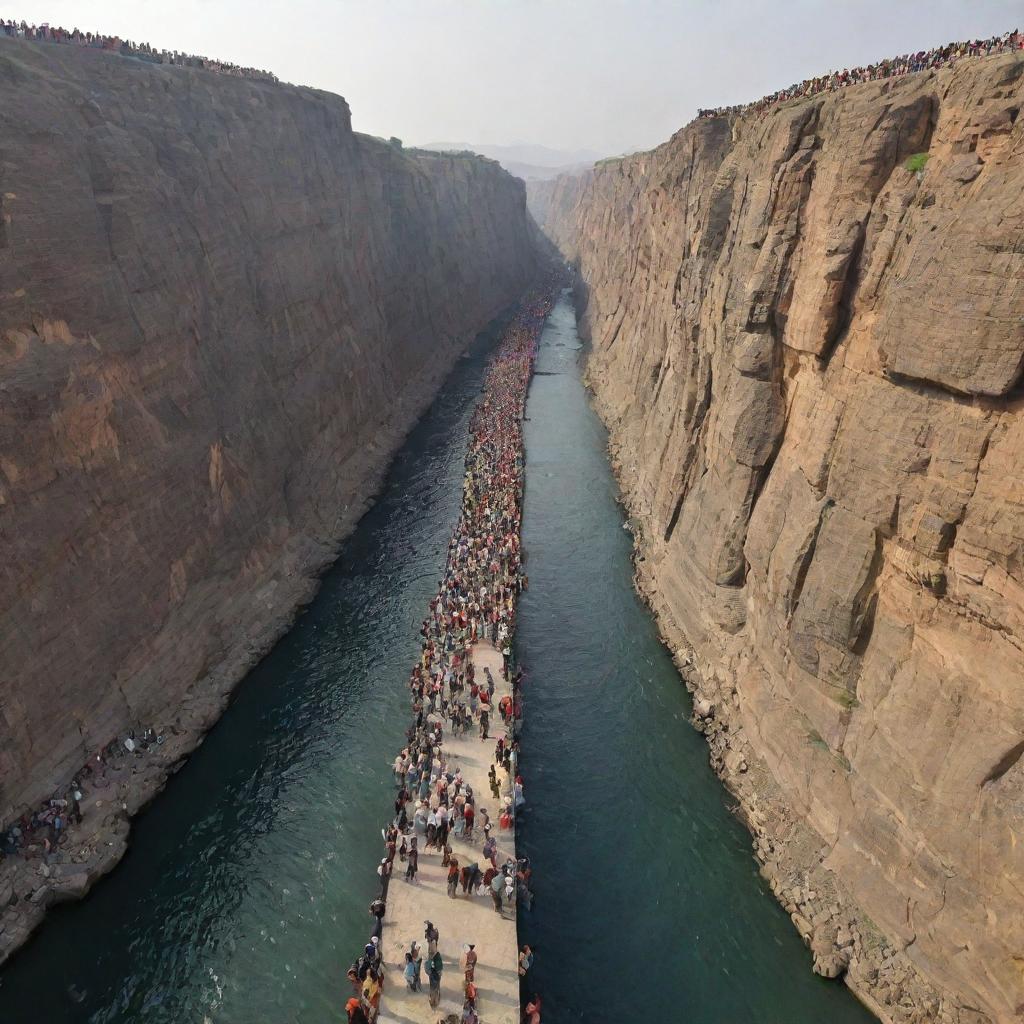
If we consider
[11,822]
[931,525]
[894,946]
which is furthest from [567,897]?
[11,822]

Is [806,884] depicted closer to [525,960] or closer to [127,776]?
[525,960]

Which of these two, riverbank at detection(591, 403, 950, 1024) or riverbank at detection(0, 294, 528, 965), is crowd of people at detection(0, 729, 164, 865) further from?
riverbank at detection(591, 403, 950, 1024)

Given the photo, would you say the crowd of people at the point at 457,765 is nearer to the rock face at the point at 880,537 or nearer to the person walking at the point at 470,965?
the person walking at the point at 470,965

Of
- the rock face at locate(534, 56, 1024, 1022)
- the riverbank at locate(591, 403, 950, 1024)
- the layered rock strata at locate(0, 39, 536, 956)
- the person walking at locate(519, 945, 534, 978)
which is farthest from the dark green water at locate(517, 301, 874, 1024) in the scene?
the layered rock strata at locate(0, 39, 536, 956)

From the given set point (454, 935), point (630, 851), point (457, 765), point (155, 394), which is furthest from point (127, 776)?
point (630, 851)

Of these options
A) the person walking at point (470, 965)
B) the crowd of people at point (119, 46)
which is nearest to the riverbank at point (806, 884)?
the person walking at point (470, 965)
